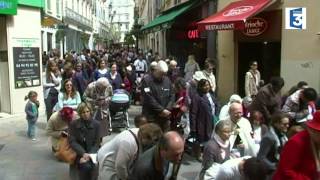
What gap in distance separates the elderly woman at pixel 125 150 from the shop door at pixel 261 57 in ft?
34.3

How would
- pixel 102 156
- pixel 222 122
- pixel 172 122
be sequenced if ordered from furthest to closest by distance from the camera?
pixel 172 122 < pixel 222 122 < pixel 102 156

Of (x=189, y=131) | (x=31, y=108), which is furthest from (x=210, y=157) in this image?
(x=31, y=108)

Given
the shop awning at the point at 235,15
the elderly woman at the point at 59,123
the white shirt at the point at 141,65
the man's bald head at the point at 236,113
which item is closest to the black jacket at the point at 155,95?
the elderly woman at the point at 59,123

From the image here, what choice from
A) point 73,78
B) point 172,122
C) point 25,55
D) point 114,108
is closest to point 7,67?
point 25,55

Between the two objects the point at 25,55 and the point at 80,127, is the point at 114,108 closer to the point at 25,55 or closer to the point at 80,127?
the point at 25,55

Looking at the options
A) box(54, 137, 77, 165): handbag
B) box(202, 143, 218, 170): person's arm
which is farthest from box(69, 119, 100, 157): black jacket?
box(202, 143, 218, 170): person's arm

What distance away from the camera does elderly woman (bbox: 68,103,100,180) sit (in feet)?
21.4

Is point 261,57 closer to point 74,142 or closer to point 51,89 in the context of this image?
point 51,89

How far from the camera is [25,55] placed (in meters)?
14.8

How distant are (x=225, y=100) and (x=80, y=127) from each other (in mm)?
10491

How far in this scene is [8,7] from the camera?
13898mm

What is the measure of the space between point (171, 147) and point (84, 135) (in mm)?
3300

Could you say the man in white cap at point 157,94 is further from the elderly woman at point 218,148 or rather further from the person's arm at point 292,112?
the elderly woman at point 218,148

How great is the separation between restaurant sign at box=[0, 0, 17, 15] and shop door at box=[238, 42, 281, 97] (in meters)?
6.59
